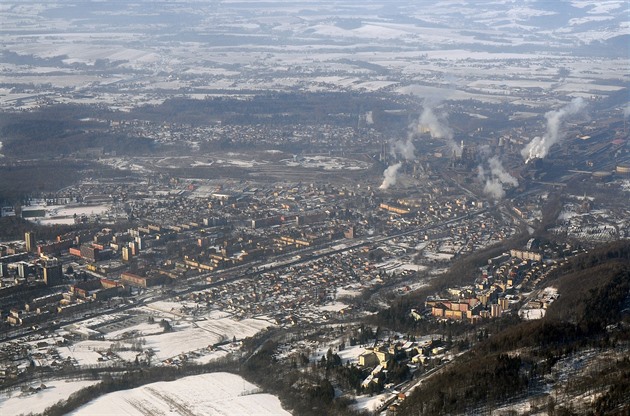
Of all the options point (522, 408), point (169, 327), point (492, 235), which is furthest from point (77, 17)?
point (522, 408)

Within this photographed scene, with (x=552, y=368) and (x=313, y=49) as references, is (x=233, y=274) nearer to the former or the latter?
(x=552, y=368)

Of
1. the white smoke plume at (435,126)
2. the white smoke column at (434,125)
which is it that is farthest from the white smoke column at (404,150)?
the white smoke column at (434,125)

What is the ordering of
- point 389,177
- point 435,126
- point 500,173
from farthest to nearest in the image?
point 435,126
point 500,173
point 389,177

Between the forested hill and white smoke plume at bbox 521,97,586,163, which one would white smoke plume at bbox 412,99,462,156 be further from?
the forested hill

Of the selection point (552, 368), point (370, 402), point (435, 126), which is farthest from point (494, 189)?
point (370, 402)

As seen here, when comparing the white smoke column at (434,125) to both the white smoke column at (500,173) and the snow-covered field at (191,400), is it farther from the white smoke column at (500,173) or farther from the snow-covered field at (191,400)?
the snow-covered field at (191,400)

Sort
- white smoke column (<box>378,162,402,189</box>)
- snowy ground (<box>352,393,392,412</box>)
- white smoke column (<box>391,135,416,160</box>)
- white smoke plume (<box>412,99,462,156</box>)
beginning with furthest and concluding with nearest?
white smoke plume (<box>412,99,462,156</box>)
white smoke column (<box>391,135,416,160</box>)
white smoke column (<box>378,162,402,189</box>)
snowy ground (<box>352,393,392,412</box>)

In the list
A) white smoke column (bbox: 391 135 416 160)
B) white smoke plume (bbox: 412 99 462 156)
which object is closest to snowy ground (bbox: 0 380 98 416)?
white smoke column (bbox: 391 135 416 160)
